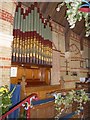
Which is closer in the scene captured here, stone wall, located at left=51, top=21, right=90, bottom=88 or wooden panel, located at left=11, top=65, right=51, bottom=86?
wooden panel, located at left=11, top=65, right=51, bottom=86

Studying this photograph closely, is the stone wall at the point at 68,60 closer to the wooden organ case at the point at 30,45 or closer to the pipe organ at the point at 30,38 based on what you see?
the wooden organ case at the point at 30,45

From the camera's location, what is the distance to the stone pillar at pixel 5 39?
4676mm

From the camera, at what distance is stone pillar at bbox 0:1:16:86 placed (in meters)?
4.68

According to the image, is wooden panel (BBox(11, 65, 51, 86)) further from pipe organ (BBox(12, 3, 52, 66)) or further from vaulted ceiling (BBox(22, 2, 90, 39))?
vaulted ceiling (BBox(22, 2, 90, 39))

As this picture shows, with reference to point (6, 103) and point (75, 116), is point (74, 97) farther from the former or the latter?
point (75, 116)

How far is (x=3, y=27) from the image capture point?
4762mm

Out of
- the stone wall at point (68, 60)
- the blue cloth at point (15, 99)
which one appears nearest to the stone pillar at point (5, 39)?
the blue cloth at point (15, 99)

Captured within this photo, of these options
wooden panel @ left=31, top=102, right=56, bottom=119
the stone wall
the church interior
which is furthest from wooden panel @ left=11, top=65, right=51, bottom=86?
wooden panel @ left=31, top=102, right=56, bottom=119

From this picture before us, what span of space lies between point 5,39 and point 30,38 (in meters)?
1.45

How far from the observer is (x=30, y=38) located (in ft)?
20.0

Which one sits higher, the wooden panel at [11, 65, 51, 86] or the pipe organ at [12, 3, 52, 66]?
the pipe organ at [12, 3, 52, 66]

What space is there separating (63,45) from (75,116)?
12.0ft

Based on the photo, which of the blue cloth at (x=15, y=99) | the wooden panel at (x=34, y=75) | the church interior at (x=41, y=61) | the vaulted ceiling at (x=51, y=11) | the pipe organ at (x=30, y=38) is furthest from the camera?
the vaulted ceiling at (x=51, y=11)

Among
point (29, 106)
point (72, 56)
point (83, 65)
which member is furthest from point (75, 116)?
point (83, 65)
